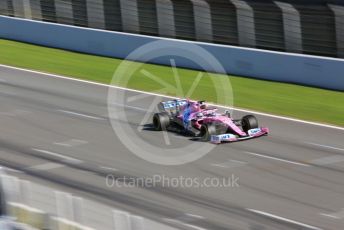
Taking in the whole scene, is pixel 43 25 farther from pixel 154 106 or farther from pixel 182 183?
pixel 182 183

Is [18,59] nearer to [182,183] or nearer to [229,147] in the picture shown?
[229,147]

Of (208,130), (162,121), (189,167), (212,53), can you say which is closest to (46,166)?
(189,167)

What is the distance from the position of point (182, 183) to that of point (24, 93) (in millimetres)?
11748

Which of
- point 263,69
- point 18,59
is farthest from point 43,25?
point 263,69

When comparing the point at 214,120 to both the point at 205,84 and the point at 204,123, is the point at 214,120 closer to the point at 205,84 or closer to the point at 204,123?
the point at 204,123

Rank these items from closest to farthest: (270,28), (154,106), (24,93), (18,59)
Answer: (154,106)
(24,93)
(270,28)
(18,59)

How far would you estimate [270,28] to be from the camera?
31.3 m

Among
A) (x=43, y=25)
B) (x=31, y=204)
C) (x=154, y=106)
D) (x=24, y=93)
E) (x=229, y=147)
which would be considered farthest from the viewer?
(x=43, y=25)

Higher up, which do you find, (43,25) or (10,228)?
(10,228)

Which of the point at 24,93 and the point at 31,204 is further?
the point at 24,93

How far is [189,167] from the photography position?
18.3 m

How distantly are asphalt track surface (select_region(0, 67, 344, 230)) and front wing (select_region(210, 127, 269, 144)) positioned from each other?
0.17 meters

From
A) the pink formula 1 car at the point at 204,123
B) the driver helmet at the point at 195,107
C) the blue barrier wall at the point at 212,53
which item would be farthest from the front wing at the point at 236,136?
the blue barrier wall at the point at 212,53

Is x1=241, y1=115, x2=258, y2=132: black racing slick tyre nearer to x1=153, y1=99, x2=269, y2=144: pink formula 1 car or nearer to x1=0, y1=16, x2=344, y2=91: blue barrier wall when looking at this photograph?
x1=153, y1=99, x2=269, y2=144: pink formula 1 car
